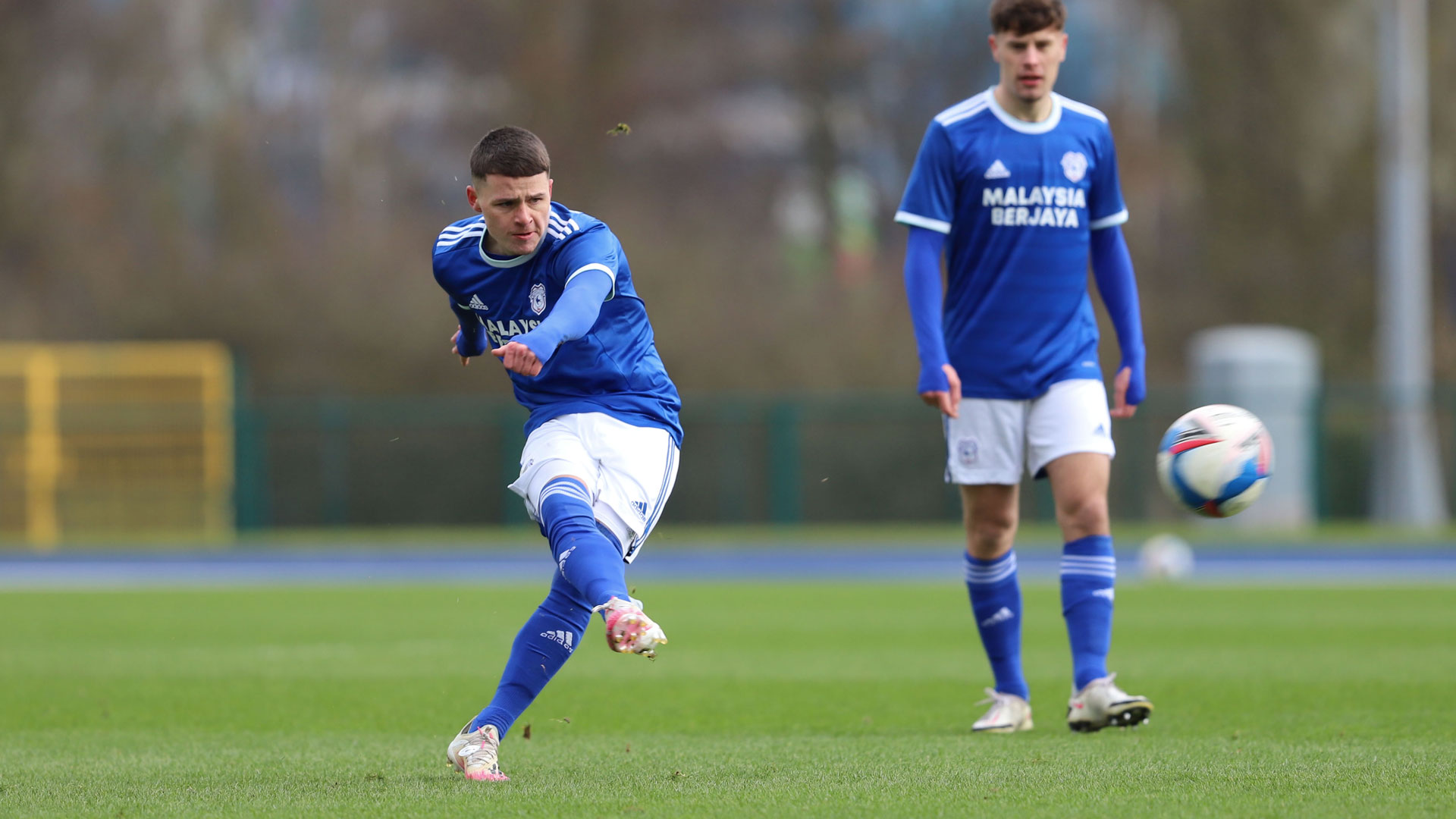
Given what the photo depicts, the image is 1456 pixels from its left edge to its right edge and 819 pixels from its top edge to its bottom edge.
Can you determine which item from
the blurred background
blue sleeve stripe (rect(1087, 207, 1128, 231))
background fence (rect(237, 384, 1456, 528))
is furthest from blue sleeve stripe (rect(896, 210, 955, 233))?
background fence (rect(237, 384, 1456, 528))

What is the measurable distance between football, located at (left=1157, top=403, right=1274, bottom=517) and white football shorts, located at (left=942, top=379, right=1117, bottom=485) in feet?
1.01

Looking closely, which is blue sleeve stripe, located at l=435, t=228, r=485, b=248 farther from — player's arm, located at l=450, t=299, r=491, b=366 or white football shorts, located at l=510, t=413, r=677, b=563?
white football shorts, located at l=510, t=413, r=677, b=563

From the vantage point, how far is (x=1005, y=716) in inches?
245

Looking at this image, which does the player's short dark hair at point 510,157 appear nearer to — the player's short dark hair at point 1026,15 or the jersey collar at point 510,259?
the jersey collar at point 510,259

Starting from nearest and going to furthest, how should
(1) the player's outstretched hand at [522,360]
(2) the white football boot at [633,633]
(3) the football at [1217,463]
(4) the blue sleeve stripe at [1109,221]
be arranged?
(2) the white football boot at [633,633] < (1) the player's outstretched hand at [522,360] < (3) the football at [1217,463] < (4) the blue sleeve stripe at [1109,221]

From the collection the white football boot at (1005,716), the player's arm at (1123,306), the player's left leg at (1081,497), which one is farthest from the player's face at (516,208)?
the white football boot at (1005,716)

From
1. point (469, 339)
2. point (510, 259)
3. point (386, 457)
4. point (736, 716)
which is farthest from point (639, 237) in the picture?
point (510, 259)

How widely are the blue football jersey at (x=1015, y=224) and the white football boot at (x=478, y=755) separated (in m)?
2.23

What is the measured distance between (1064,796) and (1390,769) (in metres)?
1.03

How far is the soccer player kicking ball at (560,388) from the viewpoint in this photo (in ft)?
16.1

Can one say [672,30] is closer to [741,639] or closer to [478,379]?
[478,379]

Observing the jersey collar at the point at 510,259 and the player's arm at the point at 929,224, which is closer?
the jersey collar at the point at 510,259

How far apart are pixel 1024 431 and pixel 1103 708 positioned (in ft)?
3.35

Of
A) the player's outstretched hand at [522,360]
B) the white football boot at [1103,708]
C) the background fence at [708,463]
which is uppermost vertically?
the player's outstretched hand at [522,360]
